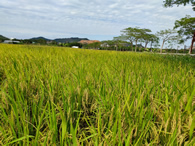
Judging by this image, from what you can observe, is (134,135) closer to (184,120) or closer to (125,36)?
(184,120)

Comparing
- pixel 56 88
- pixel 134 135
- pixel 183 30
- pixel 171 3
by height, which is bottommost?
pixel 134 135

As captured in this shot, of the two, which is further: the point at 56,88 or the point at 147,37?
the point at 147,37

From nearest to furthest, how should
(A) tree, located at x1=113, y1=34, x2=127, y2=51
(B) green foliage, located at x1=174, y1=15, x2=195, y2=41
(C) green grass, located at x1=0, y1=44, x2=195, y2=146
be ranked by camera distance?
1. (C) green grass, located at x1=0, y1=44, x2=195, y2=146
2. (B) green foliage, located at x1=174, y1=15, x2=195, y2=41
3. (A) tree, located at x1=113, y1=34, x2=127, y2=51

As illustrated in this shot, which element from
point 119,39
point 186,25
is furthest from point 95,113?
point 119,39

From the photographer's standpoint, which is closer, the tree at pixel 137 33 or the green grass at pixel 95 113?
the green grass at pixel 95 113

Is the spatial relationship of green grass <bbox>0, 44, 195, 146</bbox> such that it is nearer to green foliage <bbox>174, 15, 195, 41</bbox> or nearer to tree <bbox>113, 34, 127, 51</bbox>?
green foliage <bbox>174, 15, 195, 41</bbox>

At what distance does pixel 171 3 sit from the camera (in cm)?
745

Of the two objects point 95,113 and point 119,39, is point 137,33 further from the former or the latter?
point 95,113

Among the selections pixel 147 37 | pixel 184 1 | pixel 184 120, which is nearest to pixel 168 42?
pixel 147 37

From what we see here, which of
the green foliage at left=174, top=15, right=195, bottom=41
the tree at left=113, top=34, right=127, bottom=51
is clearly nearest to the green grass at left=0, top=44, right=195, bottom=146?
the green foliage at left=174, top=15, right=195, bottom=41

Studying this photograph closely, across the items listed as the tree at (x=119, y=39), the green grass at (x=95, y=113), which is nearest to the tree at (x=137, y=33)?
the tree at (x=119, y=39)

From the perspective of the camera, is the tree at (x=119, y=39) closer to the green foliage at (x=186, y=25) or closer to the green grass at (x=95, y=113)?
the green foliage at (x=186, y=25)

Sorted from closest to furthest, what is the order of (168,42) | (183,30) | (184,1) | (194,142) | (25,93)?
(194,142)
(25,93)
(184,1)
(183,30)
(168,42)

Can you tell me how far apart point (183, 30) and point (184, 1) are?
20.0 meters
